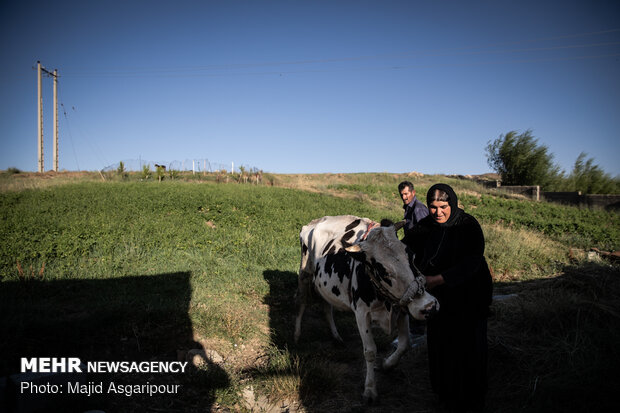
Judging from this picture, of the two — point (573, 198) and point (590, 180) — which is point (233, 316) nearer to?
point (573, 198)

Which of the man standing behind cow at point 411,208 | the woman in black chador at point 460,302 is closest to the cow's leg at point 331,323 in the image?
the man standing behind cow at point 411,208

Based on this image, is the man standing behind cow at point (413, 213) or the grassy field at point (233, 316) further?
the man standing behind cow at point (413, 213)

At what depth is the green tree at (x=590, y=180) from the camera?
3550 centimetres

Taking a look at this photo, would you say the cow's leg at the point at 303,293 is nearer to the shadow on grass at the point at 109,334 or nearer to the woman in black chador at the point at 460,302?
the shadow on grass at the point at 109,334

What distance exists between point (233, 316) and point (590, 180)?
4531cm

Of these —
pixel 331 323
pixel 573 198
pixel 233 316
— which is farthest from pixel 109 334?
pixel 573 198

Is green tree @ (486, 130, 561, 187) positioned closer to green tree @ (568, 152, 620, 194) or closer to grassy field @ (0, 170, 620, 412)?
green tree @ (568, 152, 620, 194)

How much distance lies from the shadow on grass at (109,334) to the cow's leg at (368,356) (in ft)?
5.24

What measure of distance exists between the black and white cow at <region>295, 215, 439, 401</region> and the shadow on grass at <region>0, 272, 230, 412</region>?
5.47 ft

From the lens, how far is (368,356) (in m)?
3.45

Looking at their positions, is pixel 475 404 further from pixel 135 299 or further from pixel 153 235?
pixel 153 235

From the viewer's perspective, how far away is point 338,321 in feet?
19.1

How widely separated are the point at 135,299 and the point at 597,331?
21.3ft

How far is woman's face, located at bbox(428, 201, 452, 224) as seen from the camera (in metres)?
3.14
